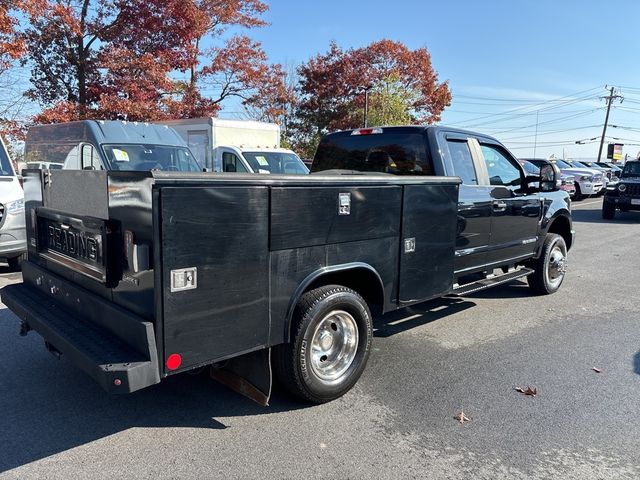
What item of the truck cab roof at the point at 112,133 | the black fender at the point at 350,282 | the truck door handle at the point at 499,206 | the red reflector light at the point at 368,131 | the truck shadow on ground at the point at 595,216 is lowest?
the truck shadow on ground at the point at 595,216

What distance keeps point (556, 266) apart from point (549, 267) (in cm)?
18

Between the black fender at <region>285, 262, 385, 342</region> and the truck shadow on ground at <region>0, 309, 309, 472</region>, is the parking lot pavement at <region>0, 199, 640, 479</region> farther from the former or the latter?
the black fender at <region>285, 262, 385, 342</region>

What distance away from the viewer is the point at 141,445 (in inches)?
132

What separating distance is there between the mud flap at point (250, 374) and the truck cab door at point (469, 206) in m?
2.50

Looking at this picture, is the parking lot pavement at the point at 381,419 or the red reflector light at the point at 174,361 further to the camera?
the parking lot pavement at the point at 381,419

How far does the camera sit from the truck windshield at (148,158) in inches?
401

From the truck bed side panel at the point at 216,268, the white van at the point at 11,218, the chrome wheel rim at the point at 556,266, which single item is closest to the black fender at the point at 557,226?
the chrome wheel rim at the point at 556,266

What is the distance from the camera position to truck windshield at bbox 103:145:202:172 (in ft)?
33.4

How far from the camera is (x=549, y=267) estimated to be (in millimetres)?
7281

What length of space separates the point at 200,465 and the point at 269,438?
49 centimetres

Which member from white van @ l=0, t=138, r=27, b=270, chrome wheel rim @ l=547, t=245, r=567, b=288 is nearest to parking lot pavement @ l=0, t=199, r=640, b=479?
chrome wheel rim @ l=547, t=245, r=567, b=288

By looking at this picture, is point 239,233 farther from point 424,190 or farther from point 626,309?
point 626,309

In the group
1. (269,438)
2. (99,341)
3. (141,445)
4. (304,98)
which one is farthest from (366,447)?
(304,98)

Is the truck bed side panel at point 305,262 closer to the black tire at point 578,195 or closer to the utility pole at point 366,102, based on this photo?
the black tire at point 578,195
